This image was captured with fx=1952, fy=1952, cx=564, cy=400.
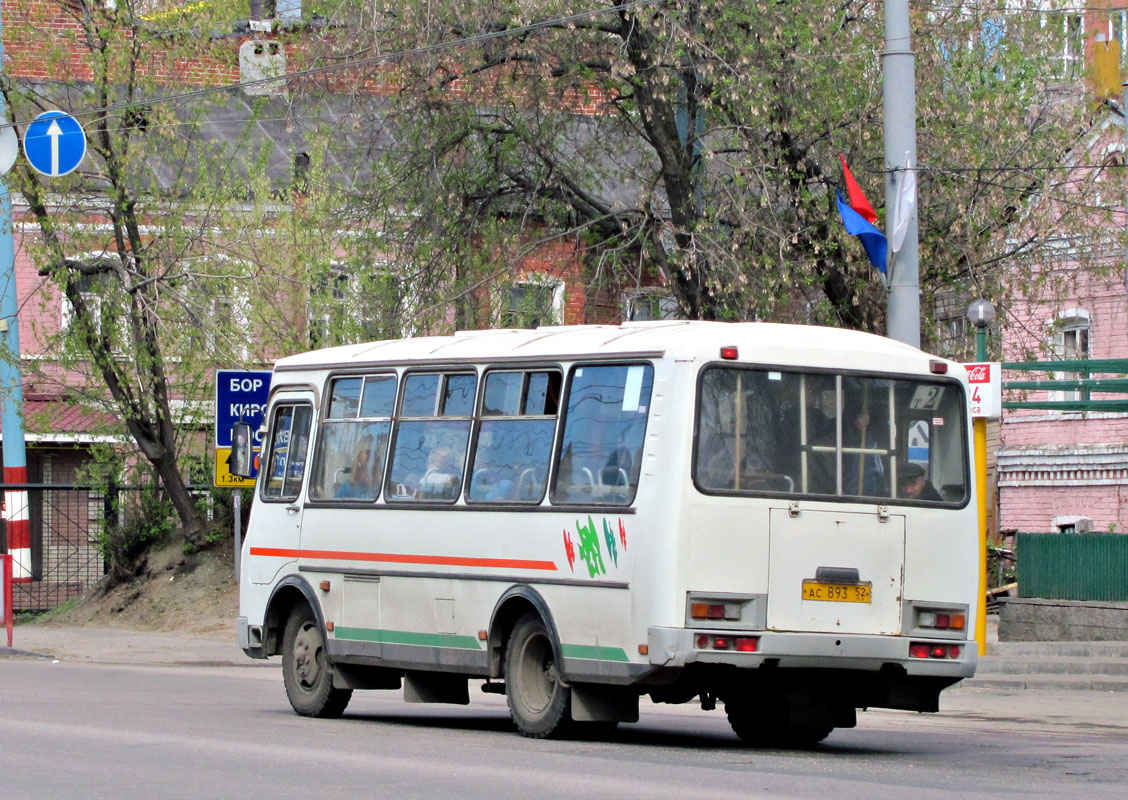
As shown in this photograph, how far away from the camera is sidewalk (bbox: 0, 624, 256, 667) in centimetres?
2400

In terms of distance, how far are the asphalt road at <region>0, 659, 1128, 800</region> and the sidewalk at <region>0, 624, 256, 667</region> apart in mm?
5510

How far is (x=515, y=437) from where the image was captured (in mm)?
13859

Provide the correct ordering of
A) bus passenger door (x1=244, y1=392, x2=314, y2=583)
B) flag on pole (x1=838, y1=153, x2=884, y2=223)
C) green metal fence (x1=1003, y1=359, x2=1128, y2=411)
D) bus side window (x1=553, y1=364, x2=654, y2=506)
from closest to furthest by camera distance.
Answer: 1. bus side window (x1=553, y1=364, x2=654, y2=506)
2. bus passenger door (x1=244, y1=392, x2=314, y2=583)
3. flag on pole (x1=838, y1=153, x2=884, y2=223)
4. green metal fence (x1=1003, y1=359, x2=1128, y2=411)

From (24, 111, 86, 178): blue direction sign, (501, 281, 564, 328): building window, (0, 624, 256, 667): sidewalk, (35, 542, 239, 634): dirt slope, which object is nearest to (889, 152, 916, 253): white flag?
(501, 281, 564, 328): building window

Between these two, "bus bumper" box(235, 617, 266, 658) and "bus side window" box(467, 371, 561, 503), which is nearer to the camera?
"bus side window" box(467, 371, 561, 503)

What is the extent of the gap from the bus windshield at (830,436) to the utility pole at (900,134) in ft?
14.2

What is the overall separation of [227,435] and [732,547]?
33.9ft

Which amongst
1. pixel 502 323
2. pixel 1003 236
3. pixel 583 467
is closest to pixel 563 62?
pixel 502 323

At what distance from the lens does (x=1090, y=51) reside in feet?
95.1

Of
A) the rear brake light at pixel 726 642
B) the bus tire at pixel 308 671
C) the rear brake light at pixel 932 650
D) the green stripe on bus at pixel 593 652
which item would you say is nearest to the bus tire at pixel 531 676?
the green stripe on bus at pixel 593 652

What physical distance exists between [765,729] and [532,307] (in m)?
11.7

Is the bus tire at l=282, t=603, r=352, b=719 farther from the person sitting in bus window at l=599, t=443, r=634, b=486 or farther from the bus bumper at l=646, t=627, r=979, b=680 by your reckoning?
the bus bumper at l=646, t=627, r=979, b=680

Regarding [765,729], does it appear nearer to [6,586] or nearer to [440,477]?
[440,477]

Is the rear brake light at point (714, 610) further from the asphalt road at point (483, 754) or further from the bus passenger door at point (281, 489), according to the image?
the bus passenger door at point (281, 489)
